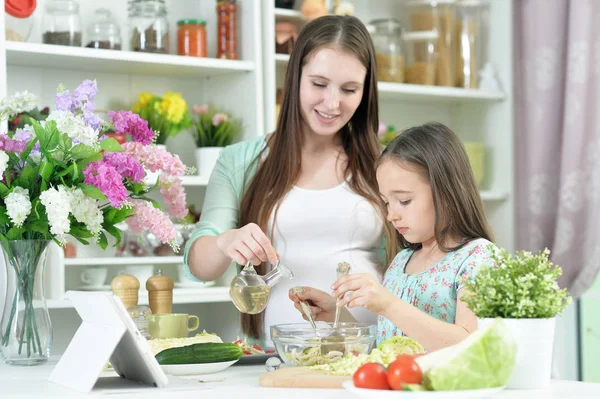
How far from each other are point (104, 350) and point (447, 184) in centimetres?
84

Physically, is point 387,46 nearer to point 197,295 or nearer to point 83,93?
point 197,295

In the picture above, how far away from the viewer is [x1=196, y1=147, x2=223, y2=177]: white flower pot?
315 cm

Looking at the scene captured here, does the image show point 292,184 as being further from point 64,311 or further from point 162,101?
point 64,311

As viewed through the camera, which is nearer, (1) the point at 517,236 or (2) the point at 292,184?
(2) the point at 292,184

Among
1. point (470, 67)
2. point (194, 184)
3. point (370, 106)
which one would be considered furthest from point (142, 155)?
point (470, 67)

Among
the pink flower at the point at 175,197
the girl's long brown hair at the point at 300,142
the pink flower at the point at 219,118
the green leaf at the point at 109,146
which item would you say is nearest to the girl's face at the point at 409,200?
the girl's long brown hair at the point at 300,142

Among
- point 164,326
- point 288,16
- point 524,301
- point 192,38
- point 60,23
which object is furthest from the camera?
point 288,16

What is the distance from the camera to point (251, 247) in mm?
1862

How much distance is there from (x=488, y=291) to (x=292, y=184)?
1018mm

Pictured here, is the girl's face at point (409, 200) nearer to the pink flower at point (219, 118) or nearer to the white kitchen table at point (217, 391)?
the white kitchen table at point (217, 391)

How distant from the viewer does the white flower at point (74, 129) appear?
177 cm

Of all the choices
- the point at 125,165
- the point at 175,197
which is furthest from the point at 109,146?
the point at 175,197

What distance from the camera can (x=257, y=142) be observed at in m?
2.35

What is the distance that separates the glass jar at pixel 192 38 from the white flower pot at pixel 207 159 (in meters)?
0.34
